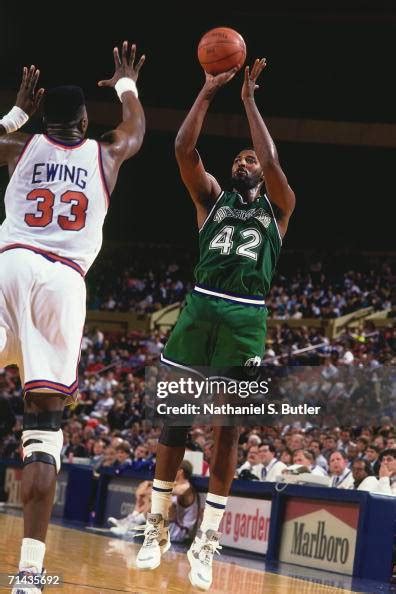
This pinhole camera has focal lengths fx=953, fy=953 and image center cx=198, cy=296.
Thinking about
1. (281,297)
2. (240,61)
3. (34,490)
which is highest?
(281,297)

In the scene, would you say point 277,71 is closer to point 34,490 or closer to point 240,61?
point 240,61

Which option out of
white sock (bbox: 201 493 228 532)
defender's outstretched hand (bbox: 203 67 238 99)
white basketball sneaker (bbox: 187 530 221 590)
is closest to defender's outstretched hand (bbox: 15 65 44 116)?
defender's outstretched hand (bbox: 203 67 238 99)

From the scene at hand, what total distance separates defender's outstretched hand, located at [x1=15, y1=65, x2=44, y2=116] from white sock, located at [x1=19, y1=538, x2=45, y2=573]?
2.32 m

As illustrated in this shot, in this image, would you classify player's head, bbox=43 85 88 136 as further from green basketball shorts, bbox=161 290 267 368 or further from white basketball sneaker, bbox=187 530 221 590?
white basketball sneaker, bbox=187 530 221 590

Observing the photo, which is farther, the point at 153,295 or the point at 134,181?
the point at 134,181

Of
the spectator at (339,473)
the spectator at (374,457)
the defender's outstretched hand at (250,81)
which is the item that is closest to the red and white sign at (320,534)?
the spectator at (339,473)

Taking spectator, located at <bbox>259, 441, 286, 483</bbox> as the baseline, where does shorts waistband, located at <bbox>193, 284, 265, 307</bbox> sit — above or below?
above

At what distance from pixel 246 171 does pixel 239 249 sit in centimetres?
58

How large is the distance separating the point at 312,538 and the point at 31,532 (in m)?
6.62

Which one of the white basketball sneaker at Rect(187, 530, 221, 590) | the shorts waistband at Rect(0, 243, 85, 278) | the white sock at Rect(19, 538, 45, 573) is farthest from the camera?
the white basketball sneaker at Rect(187, 530, 221, 590)

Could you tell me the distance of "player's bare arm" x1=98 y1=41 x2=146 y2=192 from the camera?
499 cm

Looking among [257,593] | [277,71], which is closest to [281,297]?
[277,71]

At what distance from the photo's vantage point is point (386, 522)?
9539 mm

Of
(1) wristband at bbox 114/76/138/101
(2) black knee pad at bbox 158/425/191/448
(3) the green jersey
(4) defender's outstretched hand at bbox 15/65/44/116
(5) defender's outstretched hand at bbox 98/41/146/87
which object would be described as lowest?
(2) black knee pad at bbox 158/425/191/448
